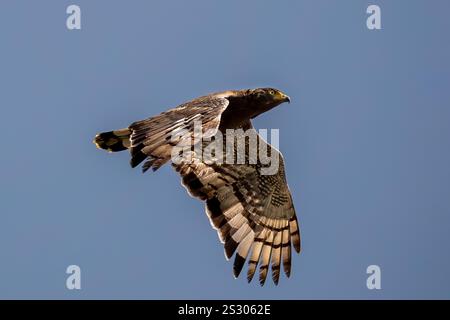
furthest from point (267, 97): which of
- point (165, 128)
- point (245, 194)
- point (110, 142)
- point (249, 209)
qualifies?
point (165, 128)

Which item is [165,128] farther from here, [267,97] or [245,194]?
[245,194]

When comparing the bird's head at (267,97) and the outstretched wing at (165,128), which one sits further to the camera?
the bird's head at (267,97)

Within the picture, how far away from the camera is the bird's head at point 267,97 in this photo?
13.7 meters

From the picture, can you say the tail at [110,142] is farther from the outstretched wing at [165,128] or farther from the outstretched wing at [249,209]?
the outstretched wing at [165,128]

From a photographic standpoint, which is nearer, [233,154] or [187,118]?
[187,118]

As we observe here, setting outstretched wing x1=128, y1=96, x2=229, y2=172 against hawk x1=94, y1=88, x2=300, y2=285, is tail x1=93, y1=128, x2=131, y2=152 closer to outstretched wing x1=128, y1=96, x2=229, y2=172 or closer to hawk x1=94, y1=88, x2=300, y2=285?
hawk x1=94, y1=88, x2=300, y2=285

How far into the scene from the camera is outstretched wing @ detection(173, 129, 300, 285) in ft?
44.5

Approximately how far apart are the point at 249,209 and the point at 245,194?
0.82 ft

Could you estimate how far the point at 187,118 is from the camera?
1160 centimetres

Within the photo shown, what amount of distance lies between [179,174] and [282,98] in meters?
1.81

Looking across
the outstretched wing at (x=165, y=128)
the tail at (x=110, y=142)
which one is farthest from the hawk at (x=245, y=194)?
the outstretched wing at (x=165, y=128)

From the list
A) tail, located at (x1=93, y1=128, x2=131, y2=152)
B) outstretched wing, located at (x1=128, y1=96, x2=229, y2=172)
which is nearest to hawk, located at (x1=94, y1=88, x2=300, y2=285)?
tail, located at (x1=93, y1=128, x2=131, y2=152)

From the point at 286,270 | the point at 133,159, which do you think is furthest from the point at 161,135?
the point at 286,270
